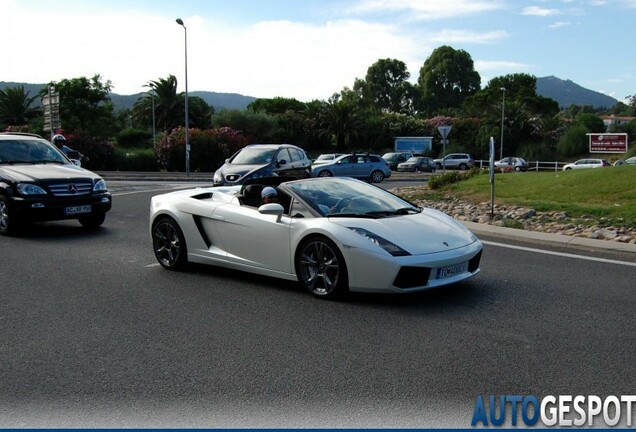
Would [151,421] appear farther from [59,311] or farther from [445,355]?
[59,311]

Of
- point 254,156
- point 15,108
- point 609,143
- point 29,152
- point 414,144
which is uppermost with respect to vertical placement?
point 15,108

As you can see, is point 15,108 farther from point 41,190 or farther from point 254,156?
point 41,190

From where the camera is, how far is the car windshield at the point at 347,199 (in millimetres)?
7312

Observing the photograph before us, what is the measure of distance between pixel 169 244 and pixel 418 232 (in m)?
3.35

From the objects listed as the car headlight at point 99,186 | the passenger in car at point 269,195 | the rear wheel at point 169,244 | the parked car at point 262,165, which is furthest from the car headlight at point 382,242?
the parked car at point 262,165

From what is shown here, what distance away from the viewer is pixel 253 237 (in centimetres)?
759

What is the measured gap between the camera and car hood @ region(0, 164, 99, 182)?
11820 millimetres

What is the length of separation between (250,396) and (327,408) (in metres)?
0.55

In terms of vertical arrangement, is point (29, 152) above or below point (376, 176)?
above

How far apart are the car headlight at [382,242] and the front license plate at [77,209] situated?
694 cm

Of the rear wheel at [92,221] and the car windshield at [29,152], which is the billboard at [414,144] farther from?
the rear wheel at [92,221]

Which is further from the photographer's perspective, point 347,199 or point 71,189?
point 71,189

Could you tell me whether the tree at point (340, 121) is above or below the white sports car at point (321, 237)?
above

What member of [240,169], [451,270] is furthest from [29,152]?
[451,270]
